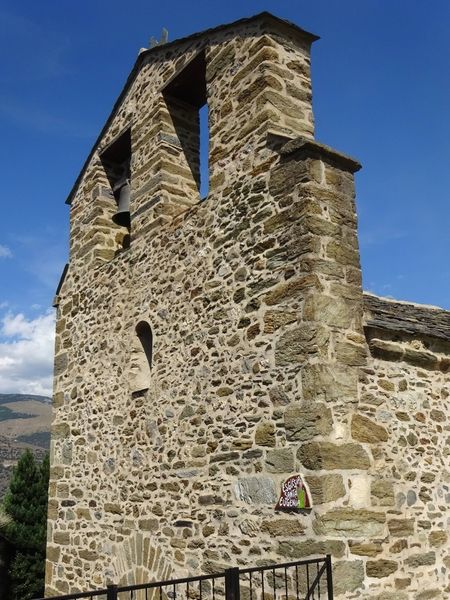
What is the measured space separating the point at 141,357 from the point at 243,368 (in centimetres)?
237

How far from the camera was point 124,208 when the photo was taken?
377 inches

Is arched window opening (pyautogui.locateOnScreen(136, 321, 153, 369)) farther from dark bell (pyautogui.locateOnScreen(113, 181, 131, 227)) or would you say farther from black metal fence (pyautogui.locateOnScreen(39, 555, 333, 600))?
black metal fence (pyautogui.locateOnScreen(39, 555, 333, 600))

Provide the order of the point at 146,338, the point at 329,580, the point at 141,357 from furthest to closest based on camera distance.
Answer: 1. the point at 146,338
2. the point at 141,357
3. the point at 329,580

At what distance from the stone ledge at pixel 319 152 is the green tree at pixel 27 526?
15077 millimetres

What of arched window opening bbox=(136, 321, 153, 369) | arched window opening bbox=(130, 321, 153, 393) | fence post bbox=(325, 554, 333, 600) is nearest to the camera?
fence post bbox=(325, 554, 333, 600)

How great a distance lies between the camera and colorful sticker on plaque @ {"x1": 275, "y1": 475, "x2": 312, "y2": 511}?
5.52 meters

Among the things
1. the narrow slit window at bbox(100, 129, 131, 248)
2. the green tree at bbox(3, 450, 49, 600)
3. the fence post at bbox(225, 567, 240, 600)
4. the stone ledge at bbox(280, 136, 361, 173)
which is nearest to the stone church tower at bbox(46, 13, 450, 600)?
the stone ledge at bbox(280, 136, 361, 173)

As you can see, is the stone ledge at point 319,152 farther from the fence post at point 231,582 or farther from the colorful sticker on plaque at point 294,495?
the fence post at point 231,582

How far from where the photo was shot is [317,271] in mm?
5973

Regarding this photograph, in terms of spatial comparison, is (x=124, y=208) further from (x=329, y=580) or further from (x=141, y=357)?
(x=329, y=580)

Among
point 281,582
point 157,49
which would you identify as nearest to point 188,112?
point 157,49

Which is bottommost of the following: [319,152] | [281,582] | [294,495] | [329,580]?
[281,582]

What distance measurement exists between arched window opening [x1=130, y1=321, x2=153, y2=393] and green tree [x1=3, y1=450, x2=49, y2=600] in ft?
37.7

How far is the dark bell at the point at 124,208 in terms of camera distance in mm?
9523
